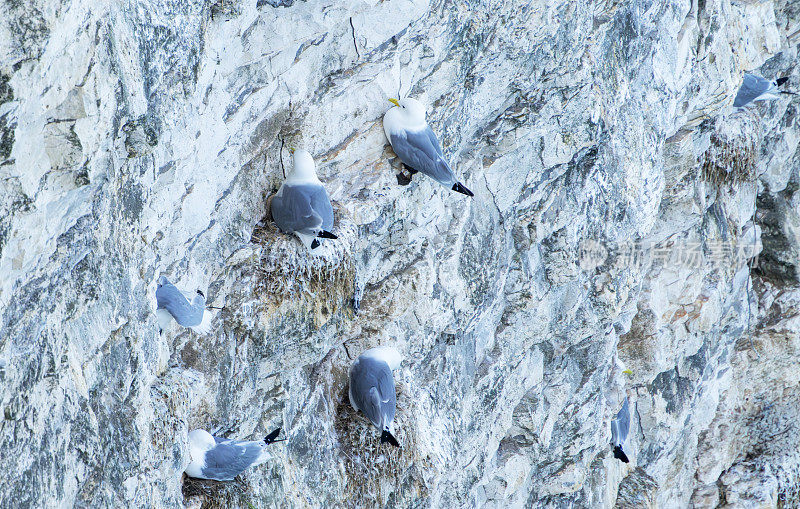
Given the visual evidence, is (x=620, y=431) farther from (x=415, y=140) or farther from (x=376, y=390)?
(x=415, y=140)

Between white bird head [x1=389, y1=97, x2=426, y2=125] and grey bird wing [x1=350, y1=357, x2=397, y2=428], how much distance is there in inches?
58.0

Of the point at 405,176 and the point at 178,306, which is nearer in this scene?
the point at 178,306

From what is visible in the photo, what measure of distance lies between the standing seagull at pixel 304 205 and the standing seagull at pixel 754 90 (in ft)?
19.4

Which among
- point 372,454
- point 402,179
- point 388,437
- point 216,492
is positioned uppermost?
point 402,179

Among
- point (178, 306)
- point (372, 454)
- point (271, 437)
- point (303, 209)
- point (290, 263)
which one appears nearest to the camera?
point (178, 306)

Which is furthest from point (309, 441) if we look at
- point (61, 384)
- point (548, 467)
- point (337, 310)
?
point (548, 467)

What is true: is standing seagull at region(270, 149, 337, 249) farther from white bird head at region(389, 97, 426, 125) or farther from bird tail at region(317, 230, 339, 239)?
white bird head at region(389, 97, 426, 125)

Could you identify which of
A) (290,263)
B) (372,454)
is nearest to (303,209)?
(290,263)

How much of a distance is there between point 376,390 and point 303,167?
147cm

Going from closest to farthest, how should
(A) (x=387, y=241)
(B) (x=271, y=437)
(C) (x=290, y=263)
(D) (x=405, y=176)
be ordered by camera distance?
(C) (x=290, y=263), (B) (x=271, y=437), (D) (x=405, y=176), (A) (x=387, y=241)

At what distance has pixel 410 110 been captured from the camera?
485 centimetres

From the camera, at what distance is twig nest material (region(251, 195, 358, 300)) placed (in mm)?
4422

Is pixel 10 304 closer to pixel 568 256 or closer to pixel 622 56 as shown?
pixel 568 256

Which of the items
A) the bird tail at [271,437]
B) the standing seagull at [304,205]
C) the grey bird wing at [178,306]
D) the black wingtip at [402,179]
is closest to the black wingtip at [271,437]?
the bird tail at [271,437]
